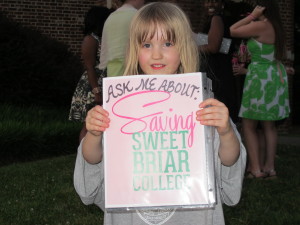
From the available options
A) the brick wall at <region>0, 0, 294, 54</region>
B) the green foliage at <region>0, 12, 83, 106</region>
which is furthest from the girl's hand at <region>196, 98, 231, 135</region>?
the brick wall at <region>0, 0, 294, 54</region>

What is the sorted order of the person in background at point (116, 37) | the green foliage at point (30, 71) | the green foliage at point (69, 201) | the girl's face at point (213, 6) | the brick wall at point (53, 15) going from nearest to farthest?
the person in background at point (116, 37) < the green foliage at point (69, 201) < the girl's face at point (213, 6) < the green foliage at point (30, 71) < the brick wall at point (53, 15)

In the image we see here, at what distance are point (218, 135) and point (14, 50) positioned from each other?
8.25m

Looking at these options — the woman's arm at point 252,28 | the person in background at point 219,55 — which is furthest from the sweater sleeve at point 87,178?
the woman's arm at point 252,28

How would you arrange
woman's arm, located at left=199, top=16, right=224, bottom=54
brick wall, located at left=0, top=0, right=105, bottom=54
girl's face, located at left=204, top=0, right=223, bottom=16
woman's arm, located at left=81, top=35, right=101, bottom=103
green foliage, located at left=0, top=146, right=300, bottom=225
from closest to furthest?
green foliage, located at left=0, top=146, right=300, bottom=225 < woman's arm, located at left=199, top=16, right=224, bottom=54 < girl's face, located at left=204, top=0, right=223, bottom=16 < woman's arm, located at left=81, top=35, right=101, bottom=103 < brick wall, located at left=0, top=0, right=105, bottom=54

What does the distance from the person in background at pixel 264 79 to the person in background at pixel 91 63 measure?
52.5 inches

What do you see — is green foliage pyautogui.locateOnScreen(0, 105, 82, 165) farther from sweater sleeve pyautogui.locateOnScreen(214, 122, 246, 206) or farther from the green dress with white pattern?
sweater sleeve pyautogui.locateOnScreen(214, 122, 246, 206)

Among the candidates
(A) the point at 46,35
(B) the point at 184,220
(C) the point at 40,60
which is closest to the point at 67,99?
(C) the point at 40,60

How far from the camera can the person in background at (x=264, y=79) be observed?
18.0ft

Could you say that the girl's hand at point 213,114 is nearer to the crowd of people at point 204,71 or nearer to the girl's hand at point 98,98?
the crowd of people at point 204,71

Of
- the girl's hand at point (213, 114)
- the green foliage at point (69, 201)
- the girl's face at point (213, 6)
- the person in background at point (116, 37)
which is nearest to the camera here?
the girl's hand at point (213, 114)

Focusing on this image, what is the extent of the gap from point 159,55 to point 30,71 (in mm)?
8023

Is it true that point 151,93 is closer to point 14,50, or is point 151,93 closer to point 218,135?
point 218,135

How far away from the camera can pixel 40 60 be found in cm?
1005

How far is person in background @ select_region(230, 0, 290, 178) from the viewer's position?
5.50 metres
